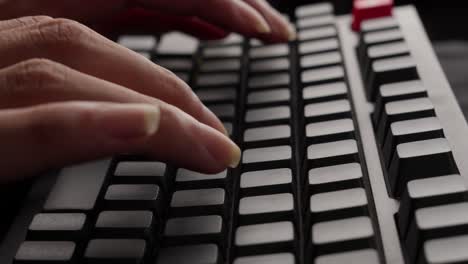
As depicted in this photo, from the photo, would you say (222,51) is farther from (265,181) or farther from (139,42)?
(265,181)

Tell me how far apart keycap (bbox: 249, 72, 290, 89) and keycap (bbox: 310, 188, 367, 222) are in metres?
0.21

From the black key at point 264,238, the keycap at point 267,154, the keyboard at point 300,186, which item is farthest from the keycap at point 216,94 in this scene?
the black key at point 264,238

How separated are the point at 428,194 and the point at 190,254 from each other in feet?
0.54

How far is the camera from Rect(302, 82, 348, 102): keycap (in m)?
0.61

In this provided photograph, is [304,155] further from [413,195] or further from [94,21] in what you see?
→ [94,21]

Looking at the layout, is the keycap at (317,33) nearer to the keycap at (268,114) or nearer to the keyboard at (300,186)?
the keyboard at (300,186)

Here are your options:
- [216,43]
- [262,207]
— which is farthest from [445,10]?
[262,207]

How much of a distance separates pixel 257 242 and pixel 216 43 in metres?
0.38

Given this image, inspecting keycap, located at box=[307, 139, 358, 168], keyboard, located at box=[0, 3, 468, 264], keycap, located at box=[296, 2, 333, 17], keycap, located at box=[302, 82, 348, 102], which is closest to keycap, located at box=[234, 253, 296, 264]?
keyboard, located at box=[0, 3, 468, 264]

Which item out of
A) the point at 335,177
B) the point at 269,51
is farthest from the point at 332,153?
the point at 269,51

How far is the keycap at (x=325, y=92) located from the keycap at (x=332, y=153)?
3.2 inches

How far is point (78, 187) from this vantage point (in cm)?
56

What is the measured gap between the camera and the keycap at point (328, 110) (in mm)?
581

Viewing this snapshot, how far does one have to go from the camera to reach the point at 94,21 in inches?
28.9
